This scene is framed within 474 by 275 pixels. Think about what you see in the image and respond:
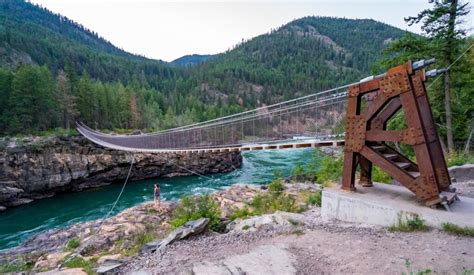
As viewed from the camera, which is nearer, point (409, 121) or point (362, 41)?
point (409, 121)

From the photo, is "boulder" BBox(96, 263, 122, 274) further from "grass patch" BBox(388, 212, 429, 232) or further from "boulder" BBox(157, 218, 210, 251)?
"grass patch" BBox(388, 212, 429, 232)

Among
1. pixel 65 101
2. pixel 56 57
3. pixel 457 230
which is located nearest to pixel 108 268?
pixel 457 230

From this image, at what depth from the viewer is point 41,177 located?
82.3 ft

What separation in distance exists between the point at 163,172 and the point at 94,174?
6707 mm

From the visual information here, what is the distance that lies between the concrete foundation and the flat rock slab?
1.54 metres

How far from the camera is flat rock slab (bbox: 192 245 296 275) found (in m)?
3.49

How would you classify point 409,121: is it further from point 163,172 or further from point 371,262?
point 163,172

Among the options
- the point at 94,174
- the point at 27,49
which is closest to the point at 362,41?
the point at 27,49

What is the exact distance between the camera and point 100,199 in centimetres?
2377

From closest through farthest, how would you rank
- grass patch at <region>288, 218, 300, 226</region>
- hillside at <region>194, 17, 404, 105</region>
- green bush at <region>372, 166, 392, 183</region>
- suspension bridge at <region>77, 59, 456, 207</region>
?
suspension bridge at <region>77, 59, 456, 207</region>
grass patch at <region>288, 218, 300, 226</region>
green bush at <region>372, 166, 392, 183</region>
hillside at <region>194, 17, 404, 105</region>

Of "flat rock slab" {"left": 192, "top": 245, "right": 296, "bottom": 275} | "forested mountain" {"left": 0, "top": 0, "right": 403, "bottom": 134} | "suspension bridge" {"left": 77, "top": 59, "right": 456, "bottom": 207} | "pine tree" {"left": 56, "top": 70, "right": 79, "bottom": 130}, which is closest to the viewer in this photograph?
"flat rock slab" {"left": 192, "top": 245, "right": 296, "bottom": 275}

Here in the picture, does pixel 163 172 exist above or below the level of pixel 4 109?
below

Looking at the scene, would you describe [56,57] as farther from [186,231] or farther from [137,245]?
[186,231]

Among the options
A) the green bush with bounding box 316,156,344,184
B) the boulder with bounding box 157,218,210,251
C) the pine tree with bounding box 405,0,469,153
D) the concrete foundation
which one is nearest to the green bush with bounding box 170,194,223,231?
the boulder with bounding box 157,218,210,251
